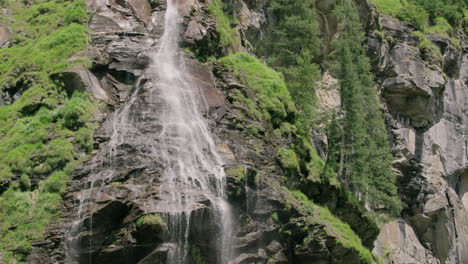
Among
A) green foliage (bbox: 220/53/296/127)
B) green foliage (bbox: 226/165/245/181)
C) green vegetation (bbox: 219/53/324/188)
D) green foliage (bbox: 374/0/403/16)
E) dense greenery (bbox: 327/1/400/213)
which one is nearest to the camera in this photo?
Result: green foliage (bbox: 226/165/245/181)

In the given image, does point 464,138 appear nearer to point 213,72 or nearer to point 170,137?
point 213,72

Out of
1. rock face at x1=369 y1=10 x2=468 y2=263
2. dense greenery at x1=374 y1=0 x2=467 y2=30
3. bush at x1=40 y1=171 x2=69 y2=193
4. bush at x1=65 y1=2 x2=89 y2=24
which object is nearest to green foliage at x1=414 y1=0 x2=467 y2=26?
dense greenery at x1=374 y1=0 x2=467 y2=30

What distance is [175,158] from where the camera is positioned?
22.3m

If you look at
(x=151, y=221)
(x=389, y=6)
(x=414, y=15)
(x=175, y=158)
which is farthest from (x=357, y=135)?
(x=389, y=6)

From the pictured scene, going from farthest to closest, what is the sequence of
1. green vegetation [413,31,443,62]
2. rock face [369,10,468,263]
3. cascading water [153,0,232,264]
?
1. green vegetation [413,31,443,62]
2. rock face [369,10,468,263]
3. cascading water [153,0,232,264]

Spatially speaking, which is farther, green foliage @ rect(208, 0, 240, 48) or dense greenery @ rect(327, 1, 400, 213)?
green foliage @ rect(208, 0, 240, 48)

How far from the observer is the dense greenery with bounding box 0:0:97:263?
19938 mm

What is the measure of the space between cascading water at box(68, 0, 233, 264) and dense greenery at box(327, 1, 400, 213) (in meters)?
9.76

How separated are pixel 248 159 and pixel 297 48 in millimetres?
15854

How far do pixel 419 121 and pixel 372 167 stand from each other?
13.2 m

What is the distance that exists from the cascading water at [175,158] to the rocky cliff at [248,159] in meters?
0.11

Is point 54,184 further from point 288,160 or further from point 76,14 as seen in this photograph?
point 76,14

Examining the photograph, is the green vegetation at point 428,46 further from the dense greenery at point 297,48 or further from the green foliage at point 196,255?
the green foliage at point 196,255

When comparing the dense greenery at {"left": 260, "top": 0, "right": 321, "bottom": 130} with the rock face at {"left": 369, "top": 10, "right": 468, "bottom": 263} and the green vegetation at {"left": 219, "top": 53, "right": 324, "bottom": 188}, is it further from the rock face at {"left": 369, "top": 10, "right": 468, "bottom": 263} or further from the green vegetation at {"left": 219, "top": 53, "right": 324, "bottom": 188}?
the rock face at {"left": 369, "top": 10, "right": 468, "bottom": 263}
